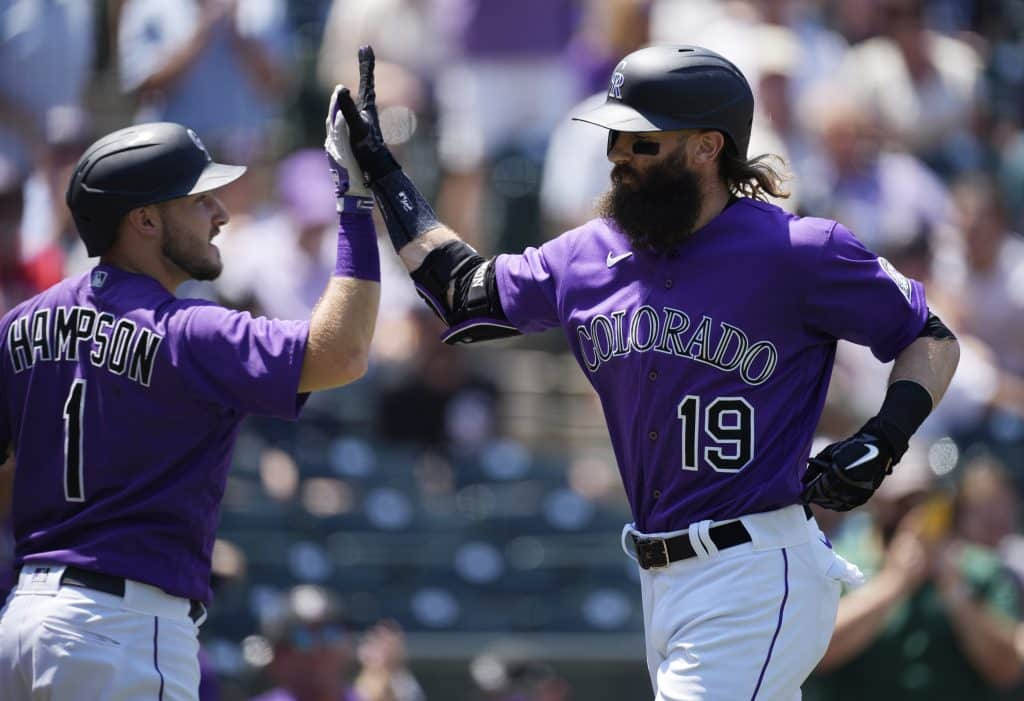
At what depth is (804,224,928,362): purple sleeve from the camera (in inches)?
158

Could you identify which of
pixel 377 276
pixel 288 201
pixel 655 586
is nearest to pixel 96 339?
pixel 377 276

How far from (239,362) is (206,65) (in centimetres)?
473

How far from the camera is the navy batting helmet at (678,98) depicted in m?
4.08

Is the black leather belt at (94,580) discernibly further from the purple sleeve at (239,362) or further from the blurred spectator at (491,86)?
the blurred spectator at (491,86)

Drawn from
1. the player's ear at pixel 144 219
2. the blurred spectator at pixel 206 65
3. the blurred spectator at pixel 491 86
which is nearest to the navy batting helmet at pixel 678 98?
the player's ear at pixel 144 219

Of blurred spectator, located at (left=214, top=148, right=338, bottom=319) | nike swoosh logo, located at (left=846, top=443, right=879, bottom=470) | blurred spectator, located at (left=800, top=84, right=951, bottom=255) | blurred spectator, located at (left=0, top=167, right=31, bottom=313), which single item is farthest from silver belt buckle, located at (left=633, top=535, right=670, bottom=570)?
blurred spectator, located at (left=800, top=84, right=951, bottom=255)

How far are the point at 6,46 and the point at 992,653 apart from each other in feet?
15.4

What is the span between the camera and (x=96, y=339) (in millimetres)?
4137

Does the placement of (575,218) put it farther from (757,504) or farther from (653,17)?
(757,504)

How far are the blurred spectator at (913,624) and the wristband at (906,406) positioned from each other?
2.15 meters

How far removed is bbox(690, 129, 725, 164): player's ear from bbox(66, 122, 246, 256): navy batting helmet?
3.82 feet

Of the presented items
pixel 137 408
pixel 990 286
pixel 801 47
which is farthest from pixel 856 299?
pixel 801 47

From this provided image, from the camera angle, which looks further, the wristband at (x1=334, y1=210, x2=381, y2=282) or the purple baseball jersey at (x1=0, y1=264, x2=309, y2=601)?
the wristband at (x1=334, y1=210, x2=381, y2=282)

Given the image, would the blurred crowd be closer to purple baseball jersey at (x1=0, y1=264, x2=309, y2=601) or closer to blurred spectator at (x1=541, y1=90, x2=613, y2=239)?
blurred spectator at (x1=541, y1=90, x2=613, y2=239)
